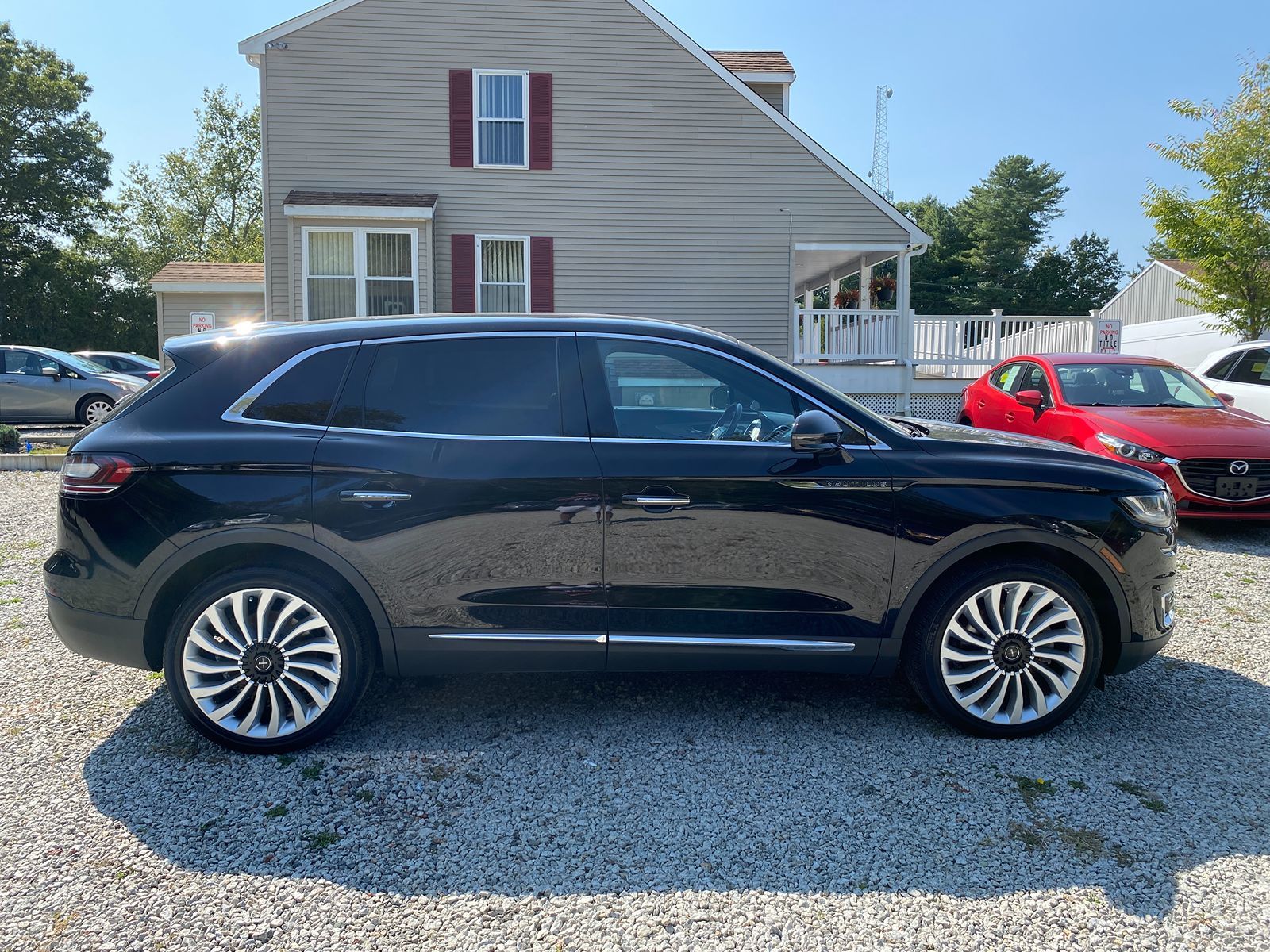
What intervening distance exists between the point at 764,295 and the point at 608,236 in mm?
2966

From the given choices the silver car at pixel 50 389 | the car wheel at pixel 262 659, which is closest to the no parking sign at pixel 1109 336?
the car wheel at pixel 262 659

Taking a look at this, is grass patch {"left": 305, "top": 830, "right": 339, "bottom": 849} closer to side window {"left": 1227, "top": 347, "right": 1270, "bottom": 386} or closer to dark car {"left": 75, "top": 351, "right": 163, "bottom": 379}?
side window {"left": 1227, "top": 347, "right": 1270, "bottom": 386}

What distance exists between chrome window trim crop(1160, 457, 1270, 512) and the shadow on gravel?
3.66 metres

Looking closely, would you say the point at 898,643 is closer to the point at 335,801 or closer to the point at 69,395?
the point at 335,801

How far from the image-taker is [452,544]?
362 centimetres

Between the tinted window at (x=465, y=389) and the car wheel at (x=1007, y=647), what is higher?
the tinted window at (x=465, y=389)

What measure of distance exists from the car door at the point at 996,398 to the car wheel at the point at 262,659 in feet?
26.2

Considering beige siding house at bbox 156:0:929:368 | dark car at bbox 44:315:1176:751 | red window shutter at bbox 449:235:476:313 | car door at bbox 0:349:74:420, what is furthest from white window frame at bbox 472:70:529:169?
dark car at bbox 44:315:1176:751

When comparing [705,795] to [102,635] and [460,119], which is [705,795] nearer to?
[102,635]

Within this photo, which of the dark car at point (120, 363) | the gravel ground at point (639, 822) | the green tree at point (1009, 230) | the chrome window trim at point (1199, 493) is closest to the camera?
the gravel ground at point (639, 822)

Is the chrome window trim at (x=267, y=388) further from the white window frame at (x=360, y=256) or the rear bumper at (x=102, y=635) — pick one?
the white window frame at (x=360, y=256)

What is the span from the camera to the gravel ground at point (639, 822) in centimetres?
264

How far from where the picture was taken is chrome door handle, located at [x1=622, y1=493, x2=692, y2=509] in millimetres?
3631

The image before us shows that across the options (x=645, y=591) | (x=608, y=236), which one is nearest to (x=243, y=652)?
(x=645, y=591)
